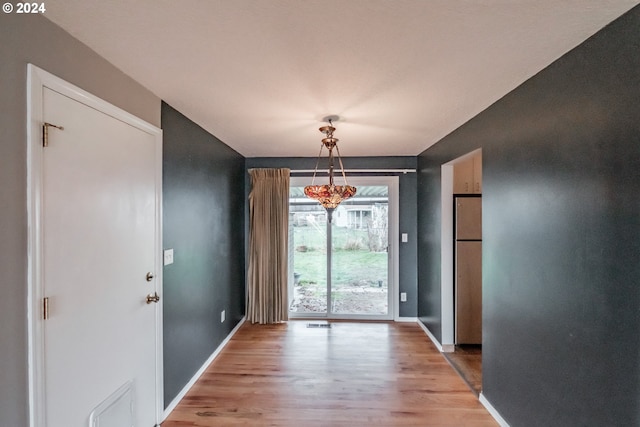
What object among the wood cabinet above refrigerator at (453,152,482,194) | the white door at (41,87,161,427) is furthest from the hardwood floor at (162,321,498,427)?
the wood cabinet above refrigerator at (453,152,482,194)

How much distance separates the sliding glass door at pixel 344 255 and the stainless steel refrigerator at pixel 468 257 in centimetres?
106

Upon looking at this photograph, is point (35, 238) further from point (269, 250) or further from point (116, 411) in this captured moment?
point (269, 250)

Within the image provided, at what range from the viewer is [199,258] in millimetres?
2715

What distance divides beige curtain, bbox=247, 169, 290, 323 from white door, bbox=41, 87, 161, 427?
202cm

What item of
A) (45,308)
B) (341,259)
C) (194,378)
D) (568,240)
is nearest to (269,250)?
(341,259)

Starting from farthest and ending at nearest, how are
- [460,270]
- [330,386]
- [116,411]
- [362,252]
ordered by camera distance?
1. [362,252]
2. [460,270]
3. [330,386]
4. [116,411]

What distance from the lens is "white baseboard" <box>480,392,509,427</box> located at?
2.04 metres

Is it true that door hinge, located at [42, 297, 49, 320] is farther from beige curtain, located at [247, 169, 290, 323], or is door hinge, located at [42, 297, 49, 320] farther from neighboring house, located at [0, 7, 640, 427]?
beige curtain, located at [247, 169, 290, 323]

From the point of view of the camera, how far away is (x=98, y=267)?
151 cm

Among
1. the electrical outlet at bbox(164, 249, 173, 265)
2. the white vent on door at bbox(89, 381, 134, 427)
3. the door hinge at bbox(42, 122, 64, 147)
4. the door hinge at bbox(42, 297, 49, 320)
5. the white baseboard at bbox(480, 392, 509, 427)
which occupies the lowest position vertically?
the white baseboard at bbox(480, 392, 509, 427)

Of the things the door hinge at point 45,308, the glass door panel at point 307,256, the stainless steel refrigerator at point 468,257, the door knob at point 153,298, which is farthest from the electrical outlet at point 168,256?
the stainless steel refrigerator at point 468,257

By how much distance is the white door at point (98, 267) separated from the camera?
4.16 feet

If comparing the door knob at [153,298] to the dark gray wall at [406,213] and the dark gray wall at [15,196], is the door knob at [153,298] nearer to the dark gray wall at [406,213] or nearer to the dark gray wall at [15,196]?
the dark gray wall at [15,196]

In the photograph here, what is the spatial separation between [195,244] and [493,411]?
273cm
